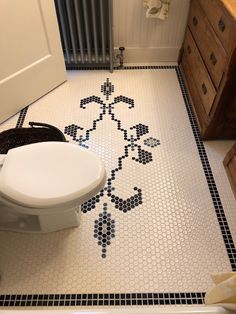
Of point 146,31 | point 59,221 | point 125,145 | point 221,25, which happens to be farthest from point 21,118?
point 221,25

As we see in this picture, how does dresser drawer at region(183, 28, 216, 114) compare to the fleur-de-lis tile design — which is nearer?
the fleur-de-lis tile design

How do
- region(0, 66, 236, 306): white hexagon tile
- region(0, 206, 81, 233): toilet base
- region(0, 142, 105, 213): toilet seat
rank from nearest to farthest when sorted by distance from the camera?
region(0, 142, 105, 213): toilet seat, region(0, 66, 236, 306): white hexagon tile, region(0, 206, 81, 233): toilet base

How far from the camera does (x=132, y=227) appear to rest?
1.15 meters

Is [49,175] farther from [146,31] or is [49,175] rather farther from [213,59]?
[146,31]

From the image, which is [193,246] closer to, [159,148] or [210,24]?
[159,148]

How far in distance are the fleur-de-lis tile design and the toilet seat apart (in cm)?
37

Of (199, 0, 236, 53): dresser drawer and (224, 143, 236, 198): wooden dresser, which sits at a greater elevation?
(199, 0, 236, 53): dresser drawer

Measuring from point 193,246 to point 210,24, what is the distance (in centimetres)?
116

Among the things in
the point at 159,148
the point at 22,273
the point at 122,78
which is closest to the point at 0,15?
the point at 122,78

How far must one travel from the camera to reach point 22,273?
1.03m

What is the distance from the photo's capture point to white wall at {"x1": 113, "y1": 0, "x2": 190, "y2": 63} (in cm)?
174

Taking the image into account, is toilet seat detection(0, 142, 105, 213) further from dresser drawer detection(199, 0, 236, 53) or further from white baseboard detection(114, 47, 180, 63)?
white baseboard detection(114, 47, 180, 63)

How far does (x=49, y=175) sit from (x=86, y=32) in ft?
4.16

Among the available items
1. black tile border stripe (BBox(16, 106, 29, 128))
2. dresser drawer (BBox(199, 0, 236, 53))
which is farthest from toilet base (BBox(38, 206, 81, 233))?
dresser drawer (BBox(199, 0, 236, 53))
